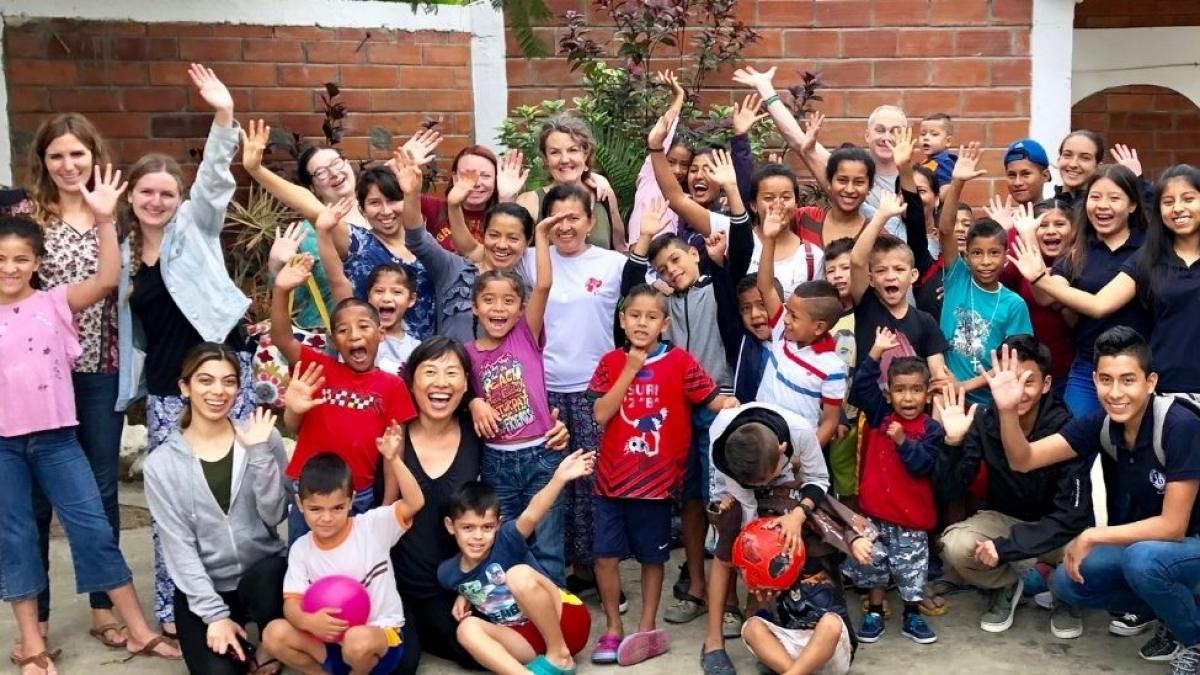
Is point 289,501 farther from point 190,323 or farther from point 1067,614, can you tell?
point 1067,614

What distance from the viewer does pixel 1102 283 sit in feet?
15.4

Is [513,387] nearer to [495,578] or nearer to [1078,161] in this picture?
[495,578]

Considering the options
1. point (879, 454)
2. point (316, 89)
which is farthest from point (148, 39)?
point (879, 454)

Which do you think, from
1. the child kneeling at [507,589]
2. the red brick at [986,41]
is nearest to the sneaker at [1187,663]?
the child kneeling at [507,589]

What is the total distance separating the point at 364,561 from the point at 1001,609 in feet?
7.52

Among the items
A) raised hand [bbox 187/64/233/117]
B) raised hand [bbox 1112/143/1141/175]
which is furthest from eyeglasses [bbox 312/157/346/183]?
raised hand [bbox 1112/143/1141/175]

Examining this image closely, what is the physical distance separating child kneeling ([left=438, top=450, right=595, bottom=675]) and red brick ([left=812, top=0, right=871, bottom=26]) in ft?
12.4

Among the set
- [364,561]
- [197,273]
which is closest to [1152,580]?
[364,561]

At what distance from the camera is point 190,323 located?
180 inches

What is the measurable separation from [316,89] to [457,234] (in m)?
2.42

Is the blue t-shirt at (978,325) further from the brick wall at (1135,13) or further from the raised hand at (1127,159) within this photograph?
the brick wall at (1135,13)

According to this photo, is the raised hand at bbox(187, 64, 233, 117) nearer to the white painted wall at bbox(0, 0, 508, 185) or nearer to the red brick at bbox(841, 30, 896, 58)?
the white painted wall at bbox(0, 0, 508, 185)

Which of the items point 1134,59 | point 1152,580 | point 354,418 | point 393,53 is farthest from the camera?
point 1134,59

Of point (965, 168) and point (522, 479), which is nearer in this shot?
point (522, 479)
